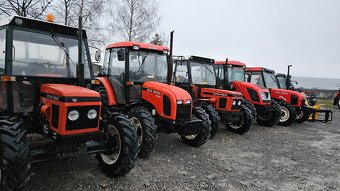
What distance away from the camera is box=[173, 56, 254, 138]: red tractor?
290 inches

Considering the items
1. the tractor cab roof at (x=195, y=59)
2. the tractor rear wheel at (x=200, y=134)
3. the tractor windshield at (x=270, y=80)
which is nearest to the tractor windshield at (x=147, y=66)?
the tractor rear wheel at (x=200, y=134)

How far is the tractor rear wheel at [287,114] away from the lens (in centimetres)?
997

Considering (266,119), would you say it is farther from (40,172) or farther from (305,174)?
(40,172)

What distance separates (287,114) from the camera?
33.4 feet

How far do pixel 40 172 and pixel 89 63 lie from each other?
6.31 ft

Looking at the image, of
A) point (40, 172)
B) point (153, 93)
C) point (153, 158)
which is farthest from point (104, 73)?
point (40, 172)

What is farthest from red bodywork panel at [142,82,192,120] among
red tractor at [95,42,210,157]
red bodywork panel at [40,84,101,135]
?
red bodywork panel at [40,84,101,135]

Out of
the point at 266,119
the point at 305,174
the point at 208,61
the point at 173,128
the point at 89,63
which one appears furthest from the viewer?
the point at 266,119

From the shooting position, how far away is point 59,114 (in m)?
3.27

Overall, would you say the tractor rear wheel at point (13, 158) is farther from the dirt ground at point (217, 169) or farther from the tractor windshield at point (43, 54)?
the tractor windshield at point (43, 54)

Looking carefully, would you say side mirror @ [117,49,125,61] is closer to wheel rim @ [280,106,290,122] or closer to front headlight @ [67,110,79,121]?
front headlight @ [67,110,79,121]

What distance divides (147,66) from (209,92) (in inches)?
107

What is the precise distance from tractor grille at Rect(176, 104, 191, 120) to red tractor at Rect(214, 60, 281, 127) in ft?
11.7

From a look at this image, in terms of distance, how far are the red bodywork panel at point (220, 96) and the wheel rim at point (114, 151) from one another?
419 cm
